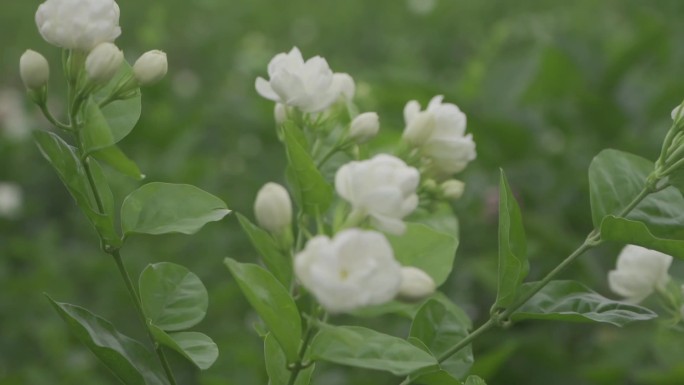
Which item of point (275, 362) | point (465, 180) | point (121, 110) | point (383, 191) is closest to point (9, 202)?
point (465, 180)

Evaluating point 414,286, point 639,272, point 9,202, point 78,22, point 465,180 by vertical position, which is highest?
point 78,22

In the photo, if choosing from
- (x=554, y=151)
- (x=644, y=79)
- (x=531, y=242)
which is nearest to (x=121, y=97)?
(x=531, y=242)

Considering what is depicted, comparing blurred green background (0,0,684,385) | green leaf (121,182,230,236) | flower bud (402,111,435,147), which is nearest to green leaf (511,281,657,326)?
flower bud (402,111,435,147)

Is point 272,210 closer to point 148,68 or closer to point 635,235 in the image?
point 148,68

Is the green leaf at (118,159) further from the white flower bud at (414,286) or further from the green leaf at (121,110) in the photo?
the white flower bud at (414,286)

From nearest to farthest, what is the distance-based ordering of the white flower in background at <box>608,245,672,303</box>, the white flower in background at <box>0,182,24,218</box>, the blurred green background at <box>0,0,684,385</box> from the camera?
the white flower in background at <box>608,245,672,303</box> < the blurred green background at <box>0,0,684,385</box> < the white flower in background at <box>0,182,24,218</box>

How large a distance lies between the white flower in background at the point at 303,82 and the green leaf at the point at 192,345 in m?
0.18

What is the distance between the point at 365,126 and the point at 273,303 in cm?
19

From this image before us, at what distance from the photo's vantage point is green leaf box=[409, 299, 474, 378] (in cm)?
75

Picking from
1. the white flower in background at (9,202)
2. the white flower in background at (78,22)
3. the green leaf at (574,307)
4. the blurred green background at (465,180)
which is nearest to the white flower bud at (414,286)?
the green leaf at (574,307)

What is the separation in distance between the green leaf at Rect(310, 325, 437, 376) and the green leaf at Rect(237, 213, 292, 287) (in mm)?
74

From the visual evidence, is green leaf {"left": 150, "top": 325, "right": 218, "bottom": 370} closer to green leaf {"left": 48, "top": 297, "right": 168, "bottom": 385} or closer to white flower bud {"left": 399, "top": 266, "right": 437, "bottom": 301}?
green leaf {"left": 48, "top": 297, "right": 168, "bottom": 385}

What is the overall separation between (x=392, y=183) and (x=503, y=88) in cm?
152

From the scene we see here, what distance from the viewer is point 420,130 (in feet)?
2.48
